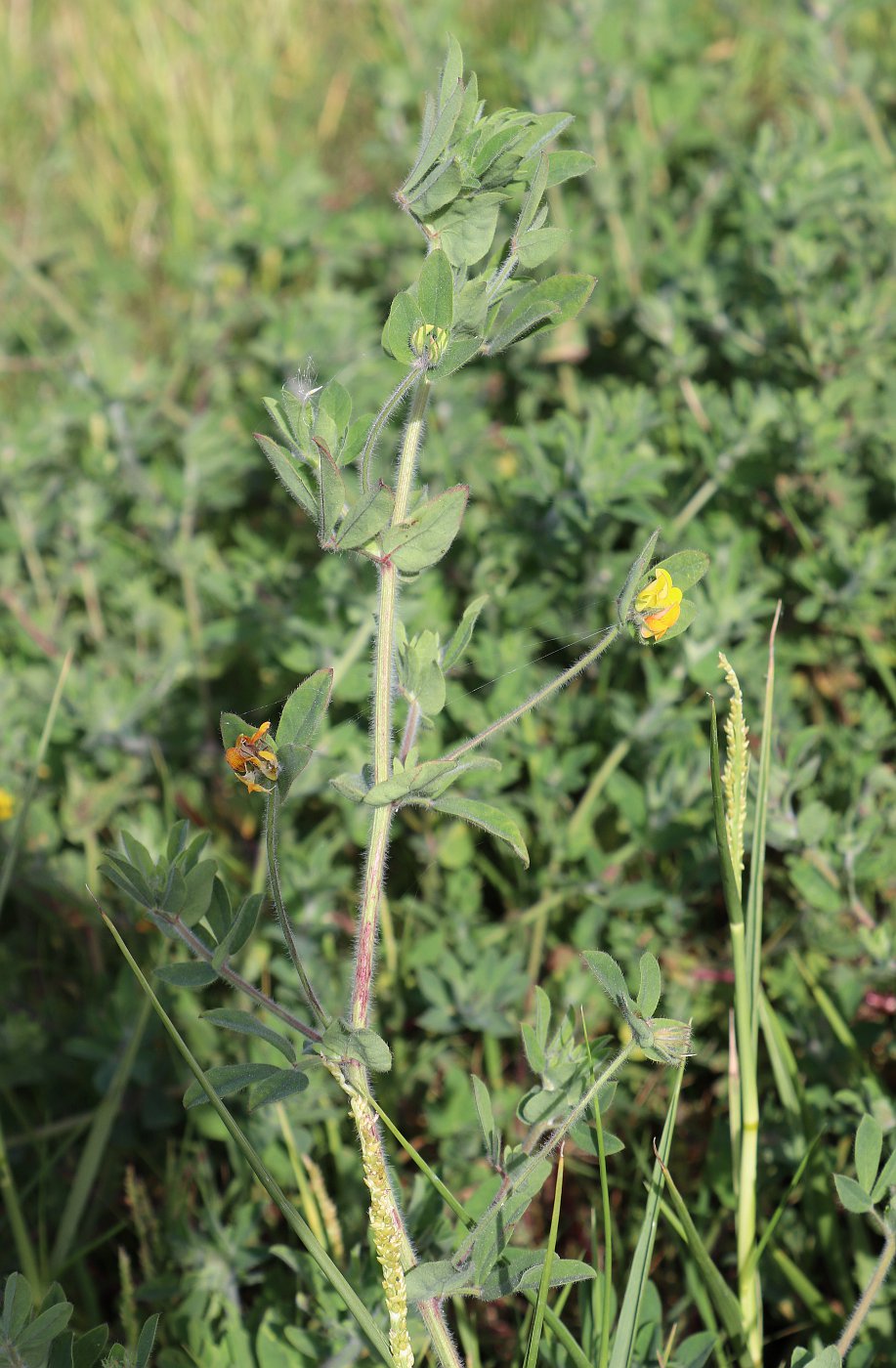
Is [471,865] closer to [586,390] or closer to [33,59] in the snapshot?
[586,390]

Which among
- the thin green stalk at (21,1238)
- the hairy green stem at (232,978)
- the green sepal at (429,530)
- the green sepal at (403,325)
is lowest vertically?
the thin green stalk at (21,1238)

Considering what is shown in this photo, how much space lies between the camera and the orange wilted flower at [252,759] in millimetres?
1185

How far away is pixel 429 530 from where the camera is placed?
3.95 ft

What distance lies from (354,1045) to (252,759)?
302 millimetres

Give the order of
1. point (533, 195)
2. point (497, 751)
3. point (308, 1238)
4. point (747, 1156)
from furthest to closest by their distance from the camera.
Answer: point (497, 751), point (747, 1156), point (533, 195), point (308, 1238)

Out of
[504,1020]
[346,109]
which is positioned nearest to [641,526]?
[504,1020]

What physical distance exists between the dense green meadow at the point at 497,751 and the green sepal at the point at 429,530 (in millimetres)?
25

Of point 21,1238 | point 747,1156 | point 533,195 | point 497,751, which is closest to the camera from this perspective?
point 533,195

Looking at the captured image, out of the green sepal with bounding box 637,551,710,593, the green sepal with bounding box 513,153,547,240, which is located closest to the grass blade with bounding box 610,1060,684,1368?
the green sepal with bounding box 637,551,710,593

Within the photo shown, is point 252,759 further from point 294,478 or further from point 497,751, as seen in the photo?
point 497,751

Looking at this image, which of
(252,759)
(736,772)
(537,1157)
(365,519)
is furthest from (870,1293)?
(365,519)

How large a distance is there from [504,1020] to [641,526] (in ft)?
3.61

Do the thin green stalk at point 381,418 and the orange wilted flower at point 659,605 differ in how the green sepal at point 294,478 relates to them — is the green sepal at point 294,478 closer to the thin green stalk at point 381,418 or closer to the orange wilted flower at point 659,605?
the thin green stalk at point 381,418

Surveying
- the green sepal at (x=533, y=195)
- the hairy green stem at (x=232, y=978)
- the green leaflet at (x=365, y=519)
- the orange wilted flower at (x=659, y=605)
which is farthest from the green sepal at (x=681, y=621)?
the hairy green stem at (x=232, y=978)
